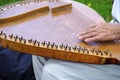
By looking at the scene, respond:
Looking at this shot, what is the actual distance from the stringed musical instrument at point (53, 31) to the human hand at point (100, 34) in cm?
3

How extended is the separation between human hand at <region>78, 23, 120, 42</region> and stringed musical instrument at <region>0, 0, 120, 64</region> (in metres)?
0.03

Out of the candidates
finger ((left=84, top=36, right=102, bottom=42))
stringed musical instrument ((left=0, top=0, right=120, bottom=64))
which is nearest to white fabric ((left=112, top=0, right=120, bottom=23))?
stringed musical instrument ((left=0, top=0, right=120, bottom=64))

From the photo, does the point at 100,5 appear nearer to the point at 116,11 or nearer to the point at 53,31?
the point at 116,11

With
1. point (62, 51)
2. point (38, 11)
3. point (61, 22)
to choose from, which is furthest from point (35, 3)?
point (62, 51)

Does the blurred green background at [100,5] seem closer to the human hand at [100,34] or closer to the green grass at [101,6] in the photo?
the green grass at [101,6]

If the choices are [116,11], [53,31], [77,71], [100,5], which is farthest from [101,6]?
[77,71]

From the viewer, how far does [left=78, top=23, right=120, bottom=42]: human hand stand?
7.42 ft

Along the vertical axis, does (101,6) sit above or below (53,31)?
above

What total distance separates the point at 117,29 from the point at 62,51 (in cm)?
41

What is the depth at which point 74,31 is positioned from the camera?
238 centimetres

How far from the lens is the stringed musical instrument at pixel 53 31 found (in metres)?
2.16

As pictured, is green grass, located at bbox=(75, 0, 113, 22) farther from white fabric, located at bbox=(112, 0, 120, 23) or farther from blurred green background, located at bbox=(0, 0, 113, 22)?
white fabric, located at bbox=(112, 0, 120, 23)

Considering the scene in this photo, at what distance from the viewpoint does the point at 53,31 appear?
236 centimetres

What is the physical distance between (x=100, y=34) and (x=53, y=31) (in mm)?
305
